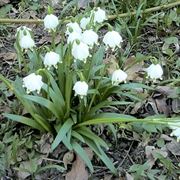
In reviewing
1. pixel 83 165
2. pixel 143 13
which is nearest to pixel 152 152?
pixel 83 165

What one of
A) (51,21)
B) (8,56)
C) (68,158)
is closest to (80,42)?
(51,21)

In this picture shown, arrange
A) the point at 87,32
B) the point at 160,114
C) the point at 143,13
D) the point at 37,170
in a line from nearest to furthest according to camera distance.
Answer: the point at 87,32 < the point at 37,170 < the point at 160,114 < the point at 143,13

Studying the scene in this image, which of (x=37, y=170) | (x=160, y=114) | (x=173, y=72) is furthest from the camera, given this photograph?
(x=173, y=72)

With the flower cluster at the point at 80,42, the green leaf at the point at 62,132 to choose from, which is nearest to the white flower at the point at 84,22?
the flower cluster at the point at 80,42

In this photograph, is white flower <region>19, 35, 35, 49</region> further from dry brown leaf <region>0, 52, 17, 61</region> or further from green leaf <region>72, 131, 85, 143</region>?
dry brown leaf <region>0, 52, 17, 61</region>

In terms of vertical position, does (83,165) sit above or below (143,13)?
below

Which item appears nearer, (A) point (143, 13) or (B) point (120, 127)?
(B) point (120, 127)

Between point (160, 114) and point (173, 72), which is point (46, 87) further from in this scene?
point (173, 72)
